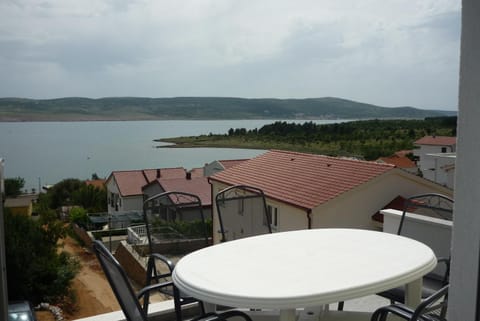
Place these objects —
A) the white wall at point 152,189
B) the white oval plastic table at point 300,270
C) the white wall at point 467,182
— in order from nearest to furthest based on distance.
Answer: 1. the white wall at point 467,182
2. the white oval plastic table at point 300,270
3. the white wall at point 152,189

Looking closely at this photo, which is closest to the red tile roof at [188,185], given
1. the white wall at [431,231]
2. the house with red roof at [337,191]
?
the house with red roof at [337,191]

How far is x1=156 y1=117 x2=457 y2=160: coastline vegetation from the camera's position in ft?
50.1

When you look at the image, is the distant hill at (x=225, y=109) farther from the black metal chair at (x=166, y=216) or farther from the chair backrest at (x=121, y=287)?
the chair backrest at (x=121, y=287)

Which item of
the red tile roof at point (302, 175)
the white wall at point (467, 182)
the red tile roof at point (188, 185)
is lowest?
the red tile roof at point (188, 185)

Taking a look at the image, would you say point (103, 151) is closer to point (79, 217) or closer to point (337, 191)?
point (79, 217)

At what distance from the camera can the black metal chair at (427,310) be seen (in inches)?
49.1

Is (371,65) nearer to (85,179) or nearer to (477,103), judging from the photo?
(477,103)

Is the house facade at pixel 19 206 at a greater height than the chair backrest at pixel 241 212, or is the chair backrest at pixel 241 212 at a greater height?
the chair backrest at pixel 241 212

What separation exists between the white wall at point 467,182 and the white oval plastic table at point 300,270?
34 cm

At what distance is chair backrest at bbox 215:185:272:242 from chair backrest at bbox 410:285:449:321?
1.29 m

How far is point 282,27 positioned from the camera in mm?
8555

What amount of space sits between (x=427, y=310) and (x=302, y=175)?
30.6ft

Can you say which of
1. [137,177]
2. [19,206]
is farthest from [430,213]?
[137,177]

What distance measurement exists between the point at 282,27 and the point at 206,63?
36.9ft
